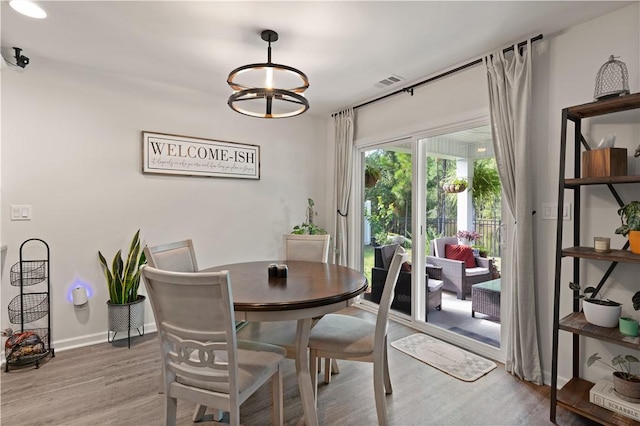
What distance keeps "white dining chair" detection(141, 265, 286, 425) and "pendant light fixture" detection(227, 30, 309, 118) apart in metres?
1.28

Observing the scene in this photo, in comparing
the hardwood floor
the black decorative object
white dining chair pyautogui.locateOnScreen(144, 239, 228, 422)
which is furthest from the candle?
the black decorative object

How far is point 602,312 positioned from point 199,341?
7.32 feet

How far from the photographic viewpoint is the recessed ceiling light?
2010 millimetres

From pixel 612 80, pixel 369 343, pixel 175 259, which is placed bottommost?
pixel 369 343

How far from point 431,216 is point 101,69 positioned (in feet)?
11.5

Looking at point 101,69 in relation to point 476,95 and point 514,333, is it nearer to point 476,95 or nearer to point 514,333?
point 476,95

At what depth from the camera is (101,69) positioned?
9.87 ft

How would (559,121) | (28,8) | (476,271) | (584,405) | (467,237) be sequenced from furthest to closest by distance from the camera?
(476,271)
(467,237)
(559,121)
(28,8)
(584,405)

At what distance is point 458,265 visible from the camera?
3.25m

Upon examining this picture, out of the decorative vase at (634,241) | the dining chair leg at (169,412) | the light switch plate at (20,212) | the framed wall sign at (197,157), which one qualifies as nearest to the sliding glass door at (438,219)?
the decorative vase at (634,241)

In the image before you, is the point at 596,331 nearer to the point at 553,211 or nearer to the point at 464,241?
the point at 553,211

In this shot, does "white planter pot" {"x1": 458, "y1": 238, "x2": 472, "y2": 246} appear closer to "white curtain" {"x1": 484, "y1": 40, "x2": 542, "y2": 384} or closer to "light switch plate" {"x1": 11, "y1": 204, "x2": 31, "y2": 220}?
"white curtain" {"x1": 484, "y1": 40, "x2": 542, "y2": 384}

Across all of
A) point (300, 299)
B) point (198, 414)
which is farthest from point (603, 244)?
point (198, 414)

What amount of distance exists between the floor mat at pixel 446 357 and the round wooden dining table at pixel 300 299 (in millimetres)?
1110
